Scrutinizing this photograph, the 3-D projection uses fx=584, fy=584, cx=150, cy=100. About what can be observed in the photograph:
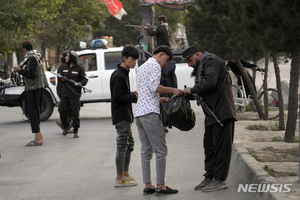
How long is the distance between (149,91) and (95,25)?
3831 centimetres

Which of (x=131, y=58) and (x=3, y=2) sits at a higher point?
(x=3, y=2)

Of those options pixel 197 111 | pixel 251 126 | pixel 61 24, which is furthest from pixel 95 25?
pixel 251 126

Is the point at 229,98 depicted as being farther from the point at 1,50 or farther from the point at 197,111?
the point at 1,50

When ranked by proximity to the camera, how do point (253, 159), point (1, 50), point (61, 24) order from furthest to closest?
point (61, 24), point (1, 50), point (253, 159)

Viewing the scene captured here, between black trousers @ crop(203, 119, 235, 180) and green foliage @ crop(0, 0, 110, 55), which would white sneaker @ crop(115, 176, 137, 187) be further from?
green foliage @ crop(0, 0, 110, 55)

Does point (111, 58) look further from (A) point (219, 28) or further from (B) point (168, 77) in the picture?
(B) point (168, 77)

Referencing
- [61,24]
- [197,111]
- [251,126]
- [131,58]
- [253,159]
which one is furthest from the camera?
[61,24]

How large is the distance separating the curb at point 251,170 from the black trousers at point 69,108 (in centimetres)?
390

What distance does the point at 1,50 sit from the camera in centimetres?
2561

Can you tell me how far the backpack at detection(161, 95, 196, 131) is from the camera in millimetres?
6719

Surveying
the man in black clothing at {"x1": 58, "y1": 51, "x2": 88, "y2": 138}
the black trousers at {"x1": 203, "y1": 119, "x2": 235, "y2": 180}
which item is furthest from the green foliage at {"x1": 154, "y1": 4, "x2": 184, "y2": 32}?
the black trousers at {"x1": 203, "y1": 119, "x2": 235, "y2": 180}
